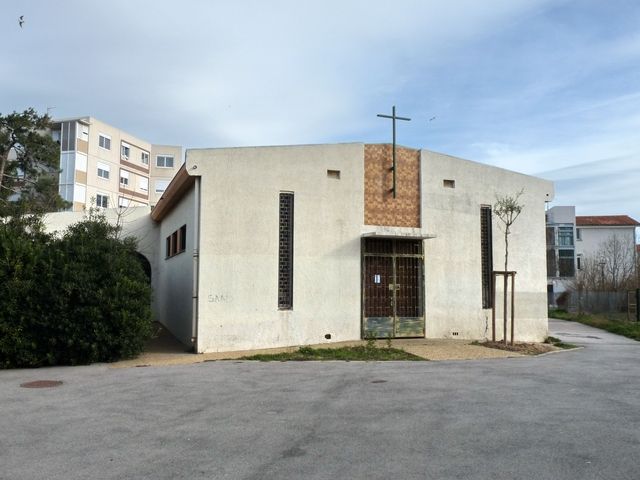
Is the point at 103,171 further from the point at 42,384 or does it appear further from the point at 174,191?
the point at 42,384

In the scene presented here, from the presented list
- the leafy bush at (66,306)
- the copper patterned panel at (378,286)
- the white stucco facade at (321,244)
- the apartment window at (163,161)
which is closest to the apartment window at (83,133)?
the apartment window at (163,161)

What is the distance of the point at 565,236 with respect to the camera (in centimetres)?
5644

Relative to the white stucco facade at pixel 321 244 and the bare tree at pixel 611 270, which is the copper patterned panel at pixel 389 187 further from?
the bare tree at pixel 611 270

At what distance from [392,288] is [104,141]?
4450 centimetres

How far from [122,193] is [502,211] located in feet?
153

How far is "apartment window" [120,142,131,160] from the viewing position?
55.6 metres

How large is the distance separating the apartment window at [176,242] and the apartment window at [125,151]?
3765cm

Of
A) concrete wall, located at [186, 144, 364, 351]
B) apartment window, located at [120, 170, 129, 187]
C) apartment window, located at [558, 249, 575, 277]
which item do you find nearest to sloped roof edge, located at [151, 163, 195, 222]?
concrete wall, located at [186, 144, 364, 351]

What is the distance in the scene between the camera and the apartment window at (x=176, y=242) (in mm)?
17219

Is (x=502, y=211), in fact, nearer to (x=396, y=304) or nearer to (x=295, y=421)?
(x=396, y=304)

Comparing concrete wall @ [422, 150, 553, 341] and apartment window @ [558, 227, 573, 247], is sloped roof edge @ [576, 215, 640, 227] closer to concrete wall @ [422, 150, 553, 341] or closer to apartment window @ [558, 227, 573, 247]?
apartment window @ [558, 227, 573, 247]

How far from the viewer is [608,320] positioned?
28297 millimetres

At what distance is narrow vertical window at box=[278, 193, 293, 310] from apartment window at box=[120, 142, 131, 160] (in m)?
44.8

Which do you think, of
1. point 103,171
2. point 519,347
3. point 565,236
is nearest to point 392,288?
point 519,347
